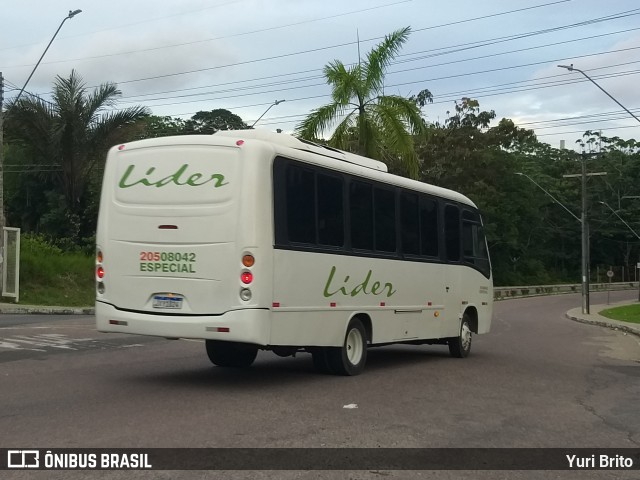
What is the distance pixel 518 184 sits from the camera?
6894 cm

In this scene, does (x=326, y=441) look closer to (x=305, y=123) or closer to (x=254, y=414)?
(x=254, y=414)

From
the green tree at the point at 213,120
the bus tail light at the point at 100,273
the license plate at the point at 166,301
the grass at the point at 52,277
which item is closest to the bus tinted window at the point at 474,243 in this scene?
Answer: the license plate at the point at 166,301

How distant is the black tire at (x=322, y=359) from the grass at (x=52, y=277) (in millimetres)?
20143

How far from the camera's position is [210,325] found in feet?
30.5

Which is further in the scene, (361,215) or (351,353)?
(361,215)

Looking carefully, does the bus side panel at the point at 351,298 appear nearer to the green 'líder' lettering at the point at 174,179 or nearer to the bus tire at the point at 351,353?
the bus tire at the point at 351,353

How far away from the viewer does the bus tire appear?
1116 cm

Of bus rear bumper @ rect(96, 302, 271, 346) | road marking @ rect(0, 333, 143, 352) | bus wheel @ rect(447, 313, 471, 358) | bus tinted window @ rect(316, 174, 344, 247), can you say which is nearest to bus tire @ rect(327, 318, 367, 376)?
bus tinted window @ rect(316, 174, 344, 247)

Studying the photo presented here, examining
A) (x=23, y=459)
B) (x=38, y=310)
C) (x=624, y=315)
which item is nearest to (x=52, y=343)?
(x=23, y=459)

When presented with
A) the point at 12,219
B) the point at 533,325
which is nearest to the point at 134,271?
the point at 533,325

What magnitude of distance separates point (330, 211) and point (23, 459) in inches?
224

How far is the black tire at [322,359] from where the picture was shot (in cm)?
1118

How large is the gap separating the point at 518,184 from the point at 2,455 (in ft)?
217

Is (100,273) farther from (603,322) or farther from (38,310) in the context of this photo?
(603,322)
